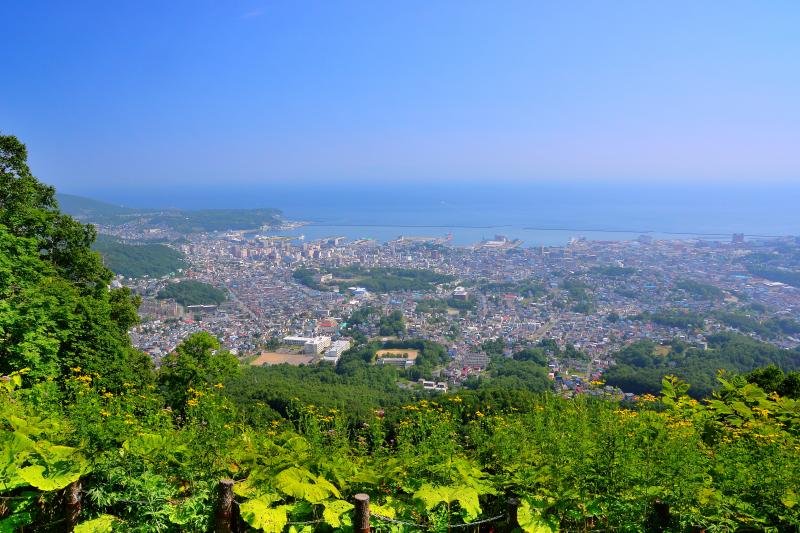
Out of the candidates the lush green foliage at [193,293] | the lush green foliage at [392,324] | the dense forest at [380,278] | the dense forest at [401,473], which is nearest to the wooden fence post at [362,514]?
the dense forest at [401,473]

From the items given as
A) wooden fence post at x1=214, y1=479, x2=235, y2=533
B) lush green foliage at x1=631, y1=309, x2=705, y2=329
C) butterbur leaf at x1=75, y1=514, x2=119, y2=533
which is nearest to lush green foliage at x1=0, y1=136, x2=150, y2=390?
butterbur leaf at x1=75, y1=514, x2=119, y2=533

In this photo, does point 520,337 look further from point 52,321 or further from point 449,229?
point 449,229

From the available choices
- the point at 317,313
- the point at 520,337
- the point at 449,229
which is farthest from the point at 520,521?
the point at 449,229

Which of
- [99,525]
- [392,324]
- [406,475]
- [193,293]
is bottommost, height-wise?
[392,324]

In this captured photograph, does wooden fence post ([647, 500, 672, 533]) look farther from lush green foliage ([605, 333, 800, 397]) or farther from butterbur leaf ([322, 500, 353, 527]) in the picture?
lush green foliage ([605, 333, 800, 397])

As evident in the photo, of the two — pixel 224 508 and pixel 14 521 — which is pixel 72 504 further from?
pixel 224 508

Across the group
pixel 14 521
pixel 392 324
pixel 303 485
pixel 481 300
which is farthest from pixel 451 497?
pixel 481 300
